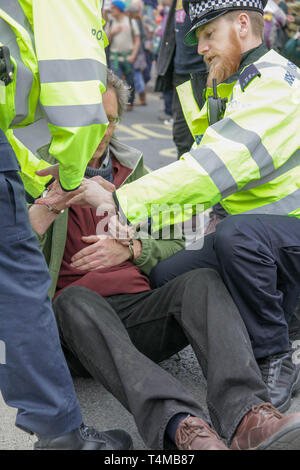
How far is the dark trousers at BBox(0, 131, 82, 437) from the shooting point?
189cm

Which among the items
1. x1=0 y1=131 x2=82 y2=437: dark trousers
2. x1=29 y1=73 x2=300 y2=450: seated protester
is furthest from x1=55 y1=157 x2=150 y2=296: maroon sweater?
x1=0 y1=131 x2=82 y2=437: dark trousers

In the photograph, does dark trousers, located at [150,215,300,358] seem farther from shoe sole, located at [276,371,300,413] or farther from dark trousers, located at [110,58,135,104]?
dark trousers, located at [110,58,135,104]

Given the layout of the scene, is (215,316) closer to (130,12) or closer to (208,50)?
(208,50)

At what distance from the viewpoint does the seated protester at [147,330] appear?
6.56ft

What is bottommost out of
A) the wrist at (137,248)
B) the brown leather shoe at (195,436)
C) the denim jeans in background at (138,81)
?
the denim jeans in background at (138,81)

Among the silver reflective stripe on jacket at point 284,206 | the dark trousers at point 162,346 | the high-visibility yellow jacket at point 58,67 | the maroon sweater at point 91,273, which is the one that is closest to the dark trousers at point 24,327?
the high-visibility yellow jacket at point 58,67

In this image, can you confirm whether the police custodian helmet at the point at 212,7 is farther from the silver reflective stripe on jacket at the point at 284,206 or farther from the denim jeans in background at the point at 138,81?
the denim jeans in background at the point at 138,81

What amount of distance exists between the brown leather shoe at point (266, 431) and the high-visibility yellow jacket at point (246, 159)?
77 centimetres

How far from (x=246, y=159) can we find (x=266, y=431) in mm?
939

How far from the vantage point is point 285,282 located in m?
2.55

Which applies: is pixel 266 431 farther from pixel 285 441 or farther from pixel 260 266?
pixel 260 266

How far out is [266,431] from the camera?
195 cm

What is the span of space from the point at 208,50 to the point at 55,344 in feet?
4.56

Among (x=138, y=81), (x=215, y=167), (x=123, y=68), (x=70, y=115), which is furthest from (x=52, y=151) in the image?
(x=138, y=81)
